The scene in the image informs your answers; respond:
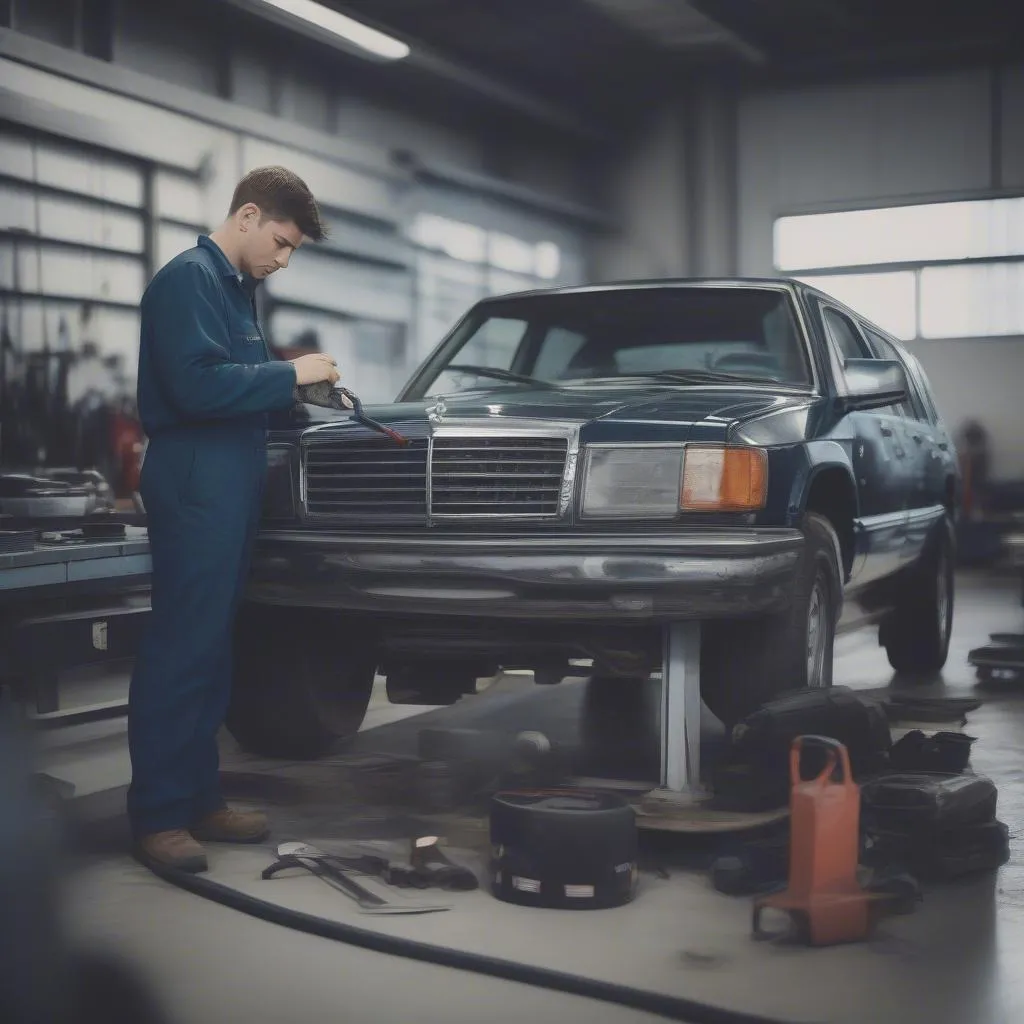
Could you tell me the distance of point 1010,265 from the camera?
17766 mm

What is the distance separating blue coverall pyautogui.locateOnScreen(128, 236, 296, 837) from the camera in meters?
3.66

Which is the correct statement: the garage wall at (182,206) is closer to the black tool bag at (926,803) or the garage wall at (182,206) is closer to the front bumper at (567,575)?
the front bumper at (567,575)

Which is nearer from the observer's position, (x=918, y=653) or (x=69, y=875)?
(x=69, y=875)

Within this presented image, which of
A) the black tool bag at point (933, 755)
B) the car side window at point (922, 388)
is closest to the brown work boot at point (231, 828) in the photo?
the black tool bag at point (933, 755)

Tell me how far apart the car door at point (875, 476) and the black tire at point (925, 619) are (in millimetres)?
947

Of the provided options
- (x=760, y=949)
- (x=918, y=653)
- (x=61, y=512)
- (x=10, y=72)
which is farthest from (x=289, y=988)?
(x=10, y=72)

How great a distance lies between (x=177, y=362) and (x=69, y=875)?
4.35ft

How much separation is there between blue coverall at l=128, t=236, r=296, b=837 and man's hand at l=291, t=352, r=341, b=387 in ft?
0.15

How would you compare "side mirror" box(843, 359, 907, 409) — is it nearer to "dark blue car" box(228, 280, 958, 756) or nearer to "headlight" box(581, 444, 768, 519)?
"dark blue car" box(228, 280, 958, 756)

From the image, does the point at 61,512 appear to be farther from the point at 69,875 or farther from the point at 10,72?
the point at 10,72

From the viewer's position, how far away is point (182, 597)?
3.72 m

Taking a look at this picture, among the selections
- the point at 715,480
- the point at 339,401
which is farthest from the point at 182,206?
the point at 715,480

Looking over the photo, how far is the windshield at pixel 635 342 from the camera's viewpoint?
5141 mm

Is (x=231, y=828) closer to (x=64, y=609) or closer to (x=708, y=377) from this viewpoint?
(x=64, y=609)
